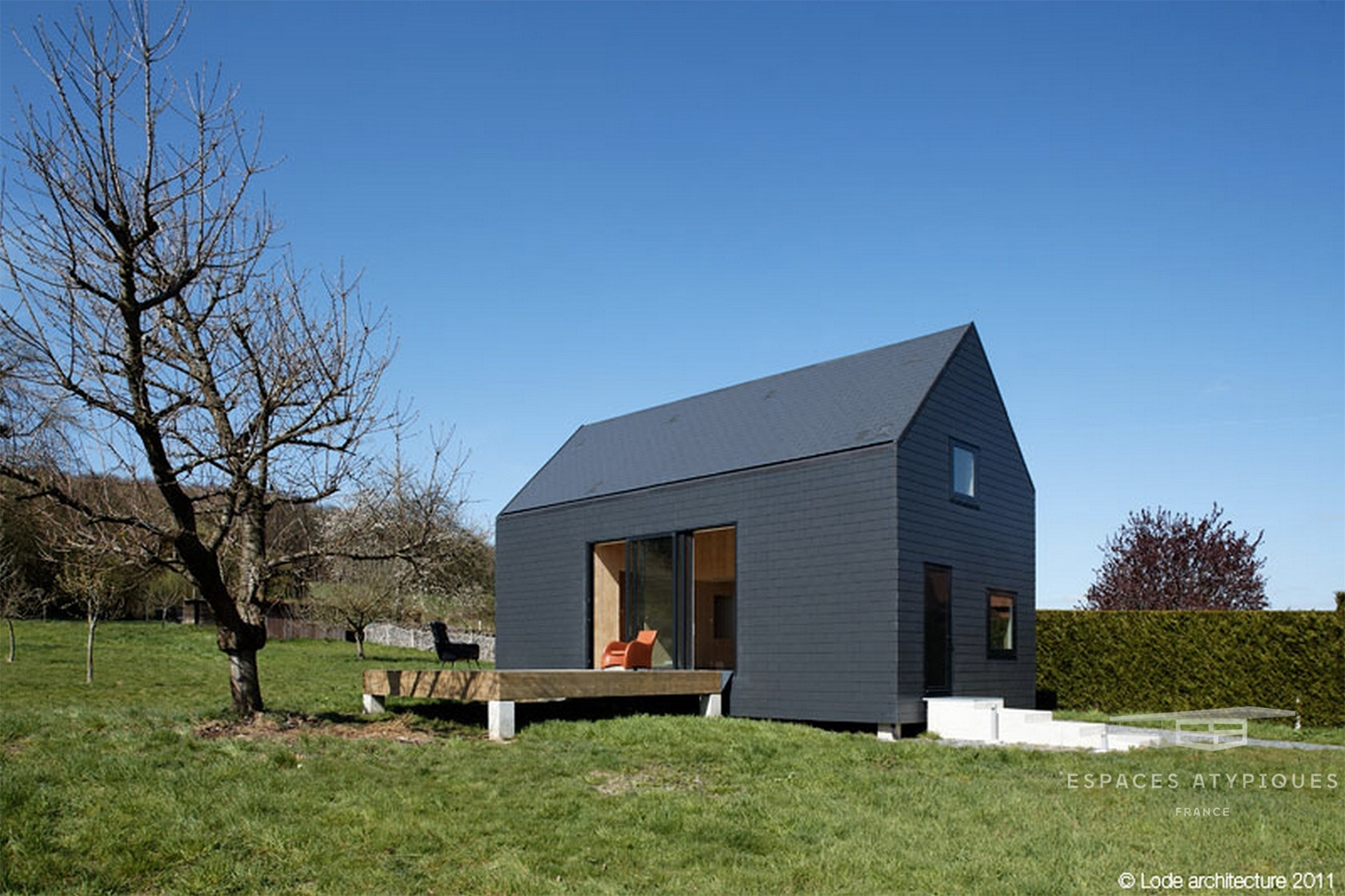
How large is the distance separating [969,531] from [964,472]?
82 centimetres

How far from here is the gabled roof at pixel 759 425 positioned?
14188 millimetres

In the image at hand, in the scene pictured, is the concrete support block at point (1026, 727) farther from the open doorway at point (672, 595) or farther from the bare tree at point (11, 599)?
the bare tree at point (11, 599)

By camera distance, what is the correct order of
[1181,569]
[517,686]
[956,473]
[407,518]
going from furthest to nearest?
[1181,569]
[956,473]
[407,518]
[517,686]

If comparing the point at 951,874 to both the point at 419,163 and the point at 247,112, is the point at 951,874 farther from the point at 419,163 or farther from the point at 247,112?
the point at 419,163

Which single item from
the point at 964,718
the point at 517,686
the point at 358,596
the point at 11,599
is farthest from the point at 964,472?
the point at 358,596

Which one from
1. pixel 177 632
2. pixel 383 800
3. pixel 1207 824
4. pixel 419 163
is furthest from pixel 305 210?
pixel 177 632

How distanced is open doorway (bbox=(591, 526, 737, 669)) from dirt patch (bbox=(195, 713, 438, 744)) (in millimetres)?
5426

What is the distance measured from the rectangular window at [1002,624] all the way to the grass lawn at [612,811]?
449cm

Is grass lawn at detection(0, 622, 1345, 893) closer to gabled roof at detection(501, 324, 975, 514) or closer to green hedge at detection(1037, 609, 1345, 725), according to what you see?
green hedge at detection(1037, 609, 1345, 725)

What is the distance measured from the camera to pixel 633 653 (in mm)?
15102

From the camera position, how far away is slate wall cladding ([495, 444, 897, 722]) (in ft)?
42.6

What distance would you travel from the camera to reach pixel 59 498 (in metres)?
8.88

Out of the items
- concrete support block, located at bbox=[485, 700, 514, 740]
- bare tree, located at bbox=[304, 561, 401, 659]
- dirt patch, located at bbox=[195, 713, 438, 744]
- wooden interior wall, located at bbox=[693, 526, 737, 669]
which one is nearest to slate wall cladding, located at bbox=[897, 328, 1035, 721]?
wooden interior wall, located at bbox=[693, 526, 737, 669]

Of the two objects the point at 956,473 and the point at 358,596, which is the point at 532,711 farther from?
the point at 358,596
